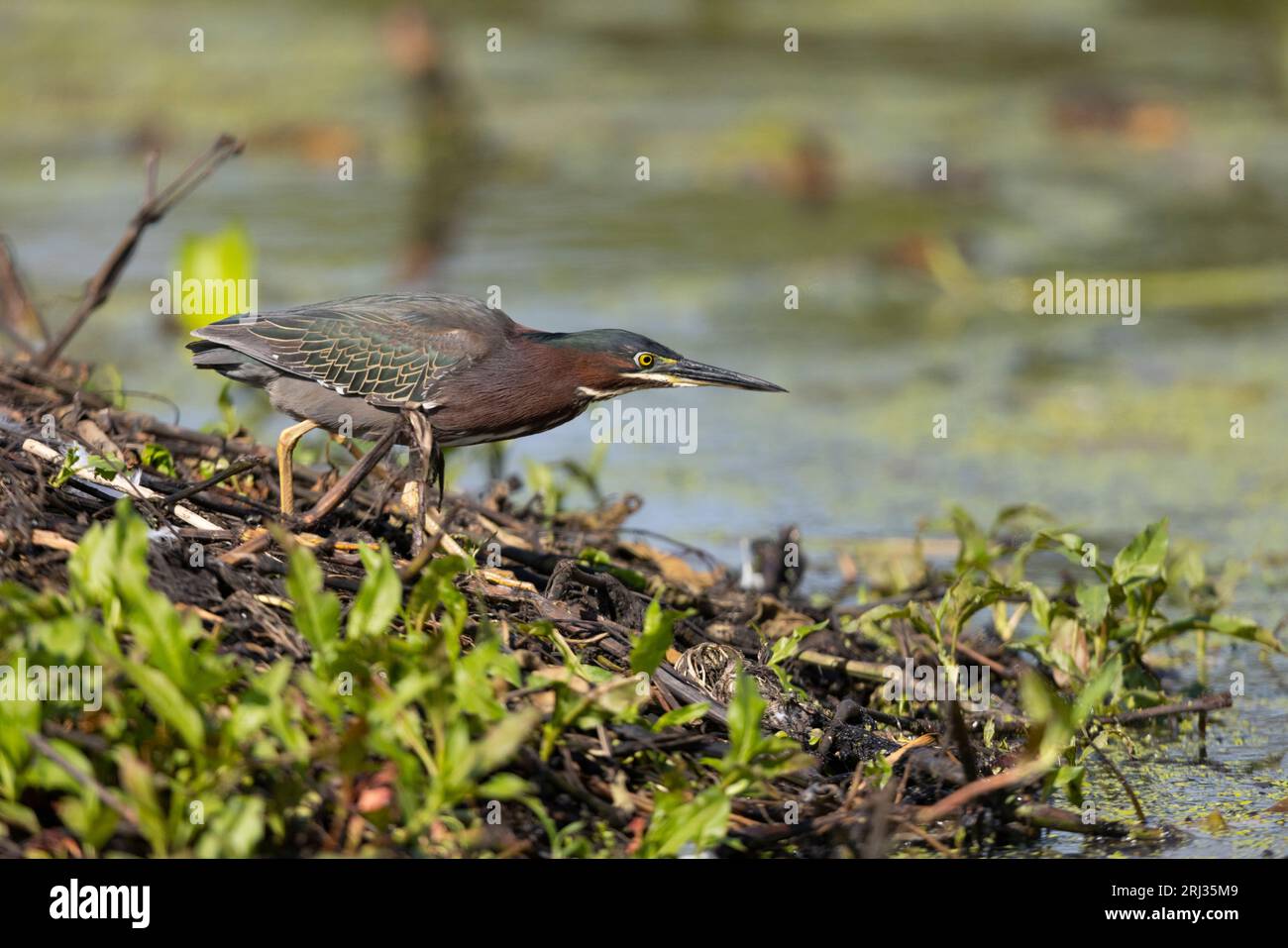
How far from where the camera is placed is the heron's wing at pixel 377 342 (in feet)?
16.7

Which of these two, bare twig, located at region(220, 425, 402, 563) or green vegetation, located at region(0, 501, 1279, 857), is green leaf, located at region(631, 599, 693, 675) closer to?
green vegetation, located at region(0, 501, 1279, 857)

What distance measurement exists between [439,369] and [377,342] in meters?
0.21

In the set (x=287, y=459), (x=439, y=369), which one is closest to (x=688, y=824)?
(x=439, y=369)

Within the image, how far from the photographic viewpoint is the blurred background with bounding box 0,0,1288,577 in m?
8.48

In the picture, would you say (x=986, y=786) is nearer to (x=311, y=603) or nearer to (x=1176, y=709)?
(x=1176, y=709)

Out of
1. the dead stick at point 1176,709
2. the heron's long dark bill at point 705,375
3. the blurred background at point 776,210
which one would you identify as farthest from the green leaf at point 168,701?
the blurred background at point 776,210

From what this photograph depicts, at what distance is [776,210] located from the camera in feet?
41.4

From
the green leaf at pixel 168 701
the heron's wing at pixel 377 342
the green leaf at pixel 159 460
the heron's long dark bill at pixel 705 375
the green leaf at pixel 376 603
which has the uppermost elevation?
the heron's wing at pixel 377 342

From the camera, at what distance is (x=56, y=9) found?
15.3 m

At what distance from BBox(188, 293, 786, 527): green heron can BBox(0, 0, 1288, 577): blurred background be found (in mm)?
2016

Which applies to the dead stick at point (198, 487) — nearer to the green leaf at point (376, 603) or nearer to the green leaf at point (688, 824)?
the green leaf at point (376, 603)

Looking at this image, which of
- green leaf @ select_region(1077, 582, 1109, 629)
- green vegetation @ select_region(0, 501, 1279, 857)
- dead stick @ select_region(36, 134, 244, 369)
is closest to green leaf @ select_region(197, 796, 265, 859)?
green vegetation @ select_region(0, 501, 1279, 857)

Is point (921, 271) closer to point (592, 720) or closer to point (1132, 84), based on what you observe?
point (1132, 84)
